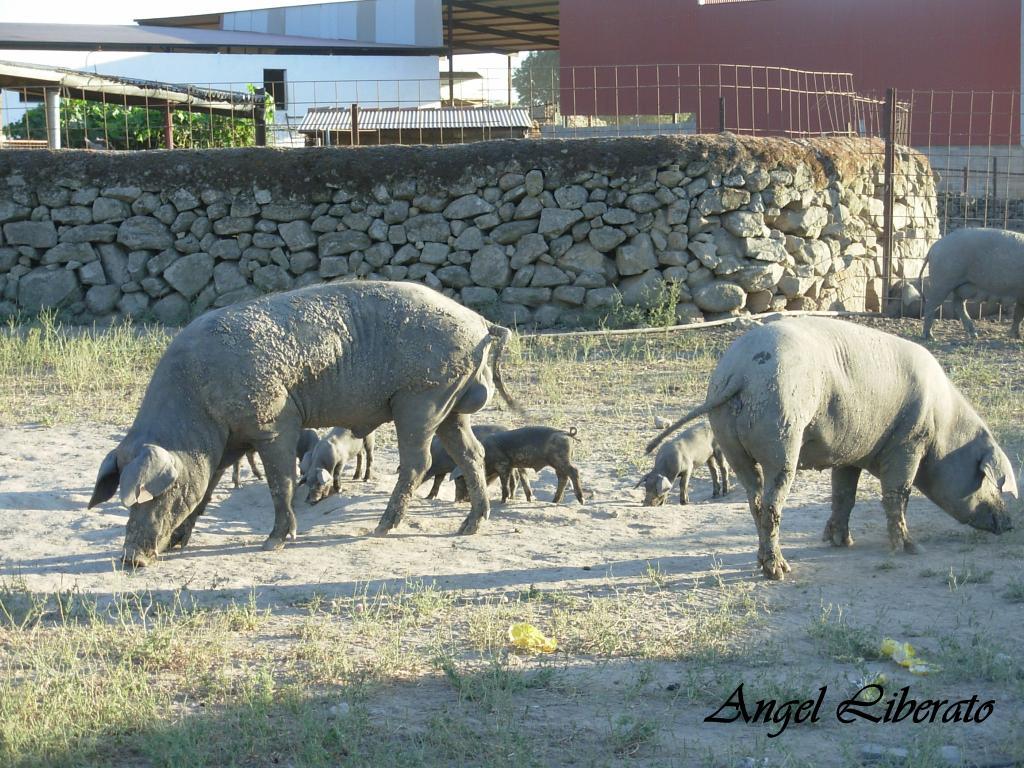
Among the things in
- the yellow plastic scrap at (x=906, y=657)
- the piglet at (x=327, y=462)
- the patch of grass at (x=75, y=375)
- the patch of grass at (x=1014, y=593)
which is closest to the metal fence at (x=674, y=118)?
the patch of grass at (x=75, y=375)

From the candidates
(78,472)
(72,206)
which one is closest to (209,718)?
(78,472)

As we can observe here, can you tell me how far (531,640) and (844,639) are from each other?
1.36 m

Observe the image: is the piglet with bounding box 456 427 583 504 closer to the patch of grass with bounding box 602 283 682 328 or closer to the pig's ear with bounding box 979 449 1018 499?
the pig's ear with bounding box 979 449 1018 499

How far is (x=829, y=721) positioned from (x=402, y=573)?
2.68 m

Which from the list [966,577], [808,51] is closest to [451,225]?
[966,577]

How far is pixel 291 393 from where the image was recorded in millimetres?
6828

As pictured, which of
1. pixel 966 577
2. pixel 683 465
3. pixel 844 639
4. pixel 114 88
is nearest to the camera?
pixel 844 639

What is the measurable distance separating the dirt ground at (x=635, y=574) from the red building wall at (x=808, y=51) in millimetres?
15330

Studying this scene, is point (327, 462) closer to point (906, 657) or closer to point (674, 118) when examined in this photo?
point (906, 657)

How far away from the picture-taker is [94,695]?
462 centimetres

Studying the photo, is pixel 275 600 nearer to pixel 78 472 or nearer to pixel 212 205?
pixel 78 472

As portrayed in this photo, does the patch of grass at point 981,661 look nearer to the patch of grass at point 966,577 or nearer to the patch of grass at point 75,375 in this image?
the patch of grass at point 966,577

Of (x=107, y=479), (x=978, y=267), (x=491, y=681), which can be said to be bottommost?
(x=491, y=681)

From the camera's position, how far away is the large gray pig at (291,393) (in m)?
6.51
